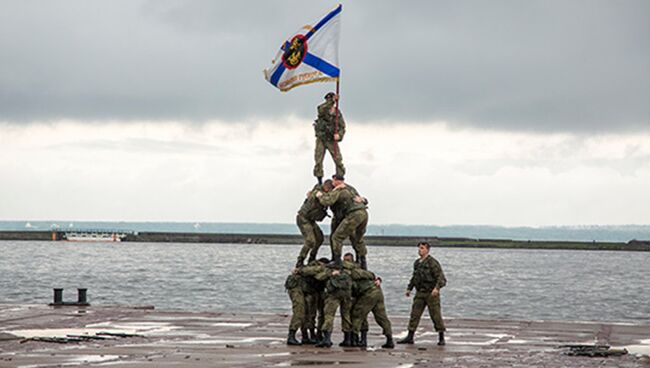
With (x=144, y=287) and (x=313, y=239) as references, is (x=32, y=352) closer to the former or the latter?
(x=313, y=239)

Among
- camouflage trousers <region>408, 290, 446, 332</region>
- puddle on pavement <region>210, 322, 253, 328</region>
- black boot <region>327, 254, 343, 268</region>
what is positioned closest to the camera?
black boot <region>327, 254, 343, 268</region>

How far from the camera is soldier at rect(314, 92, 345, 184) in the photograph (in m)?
27.3

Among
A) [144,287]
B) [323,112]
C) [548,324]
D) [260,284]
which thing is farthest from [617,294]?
[323,112]

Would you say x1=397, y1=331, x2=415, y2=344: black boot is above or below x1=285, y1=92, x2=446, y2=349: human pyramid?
below

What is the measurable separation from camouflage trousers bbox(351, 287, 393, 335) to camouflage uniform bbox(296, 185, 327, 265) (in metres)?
1.62

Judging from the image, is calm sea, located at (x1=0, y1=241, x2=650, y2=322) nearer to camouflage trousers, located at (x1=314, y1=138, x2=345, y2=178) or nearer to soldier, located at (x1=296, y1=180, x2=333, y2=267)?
camouflage trousers, located at (x1=314, y1=138, x2=345, y2=178)

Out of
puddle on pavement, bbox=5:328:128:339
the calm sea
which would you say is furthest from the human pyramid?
the calm sea

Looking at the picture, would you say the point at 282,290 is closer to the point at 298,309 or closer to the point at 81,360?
the point at 298,309

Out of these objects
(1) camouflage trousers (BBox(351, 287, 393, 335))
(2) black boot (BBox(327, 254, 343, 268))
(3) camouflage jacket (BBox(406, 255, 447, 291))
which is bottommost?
(1) camouflage trousers (BBox(351, 287, 393, 335))

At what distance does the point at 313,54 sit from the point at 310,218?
389 cm

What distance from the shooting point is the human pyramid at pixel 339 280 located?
2569cm

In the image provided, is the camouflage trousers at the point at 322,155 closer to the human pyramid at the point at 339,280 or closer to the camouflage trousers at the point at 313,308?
the human pyramid at the point at 339,280

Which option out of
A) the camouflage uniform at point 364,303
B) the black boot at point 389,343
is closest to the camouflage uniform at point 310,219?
the camouflage uniform at point 364,303

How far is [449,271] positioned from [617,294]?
1535 inches
